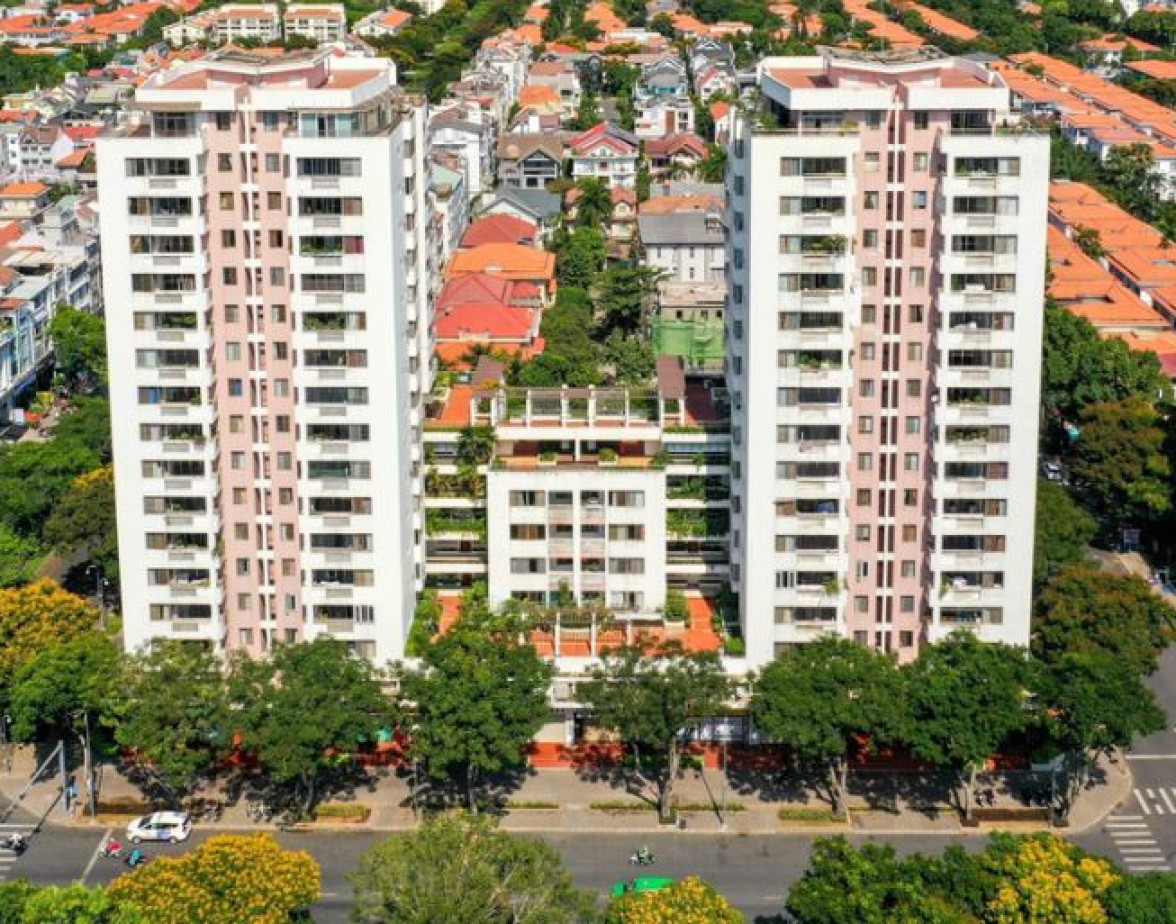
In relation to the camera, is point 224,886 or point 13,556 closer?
point 224,886

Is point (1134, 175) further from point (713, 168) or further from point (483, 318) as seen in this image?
point (483, 318)

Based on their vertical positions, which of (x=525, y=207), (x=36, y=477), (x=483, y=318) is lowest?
(x=36, y=477)

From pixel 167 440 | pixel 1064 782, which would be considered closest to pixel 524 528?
pixel 167 440

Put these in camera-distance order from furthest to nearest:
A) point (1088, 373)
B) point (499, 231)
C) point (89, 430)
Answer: point (499, 231) < point (1088, 373) < point (89, 430)

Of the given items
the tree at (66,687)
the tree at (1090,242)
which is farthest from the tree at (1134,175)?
the tree at (66,687)

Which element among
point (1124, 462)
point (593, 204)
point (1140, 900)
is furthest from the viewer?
point (593, 204)

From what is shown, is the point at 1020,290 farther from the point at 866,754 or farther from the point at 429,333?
the point at 429,333

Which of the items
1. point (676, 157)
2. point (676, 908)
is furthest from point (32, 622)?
point (676, 157)
